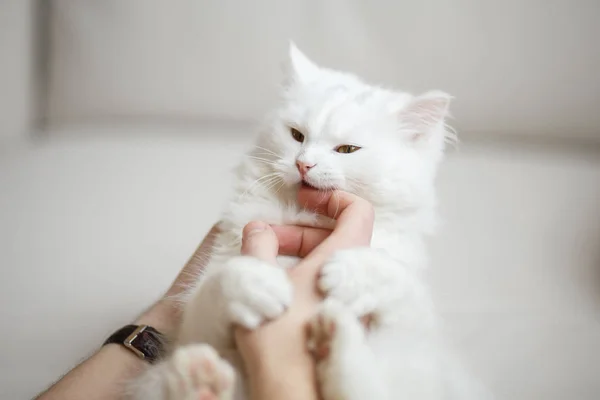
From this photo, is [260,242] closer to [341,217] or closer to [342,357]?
[341,217]

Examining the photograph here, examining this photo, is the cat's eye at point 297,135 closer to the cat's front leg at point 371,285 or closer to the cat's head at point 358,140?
the cat's head at point 358,140

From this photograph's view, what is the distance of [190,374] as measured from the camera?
2.55 ft

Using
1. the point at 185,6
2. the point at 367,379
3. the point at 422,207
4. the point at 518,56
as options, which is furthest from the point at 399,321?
the point at 185,6

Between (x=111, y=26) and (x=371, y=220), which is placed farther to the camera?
(x=111, y=26)

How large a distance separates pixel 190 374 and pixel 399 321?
443 millimetres

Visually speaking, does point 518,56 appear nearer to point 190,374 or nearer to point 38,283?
point 190,374

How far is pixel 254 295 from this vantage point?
821 millimetres

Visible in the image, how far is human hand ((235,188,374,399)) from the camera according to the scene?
84 centimetres

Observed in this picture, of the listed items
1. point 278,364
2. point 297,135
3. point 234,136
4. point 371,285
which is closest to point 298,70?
point 297,135

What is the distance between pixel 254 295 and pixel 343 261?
19 centimetres

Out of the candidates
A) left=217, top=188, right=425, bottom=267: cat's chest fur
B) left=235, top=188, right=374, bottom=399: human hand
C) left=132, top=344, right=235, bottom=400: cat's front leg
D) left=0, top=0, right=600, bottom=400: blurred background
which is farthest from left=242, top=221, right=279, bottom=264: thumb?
left=0, top=0, right=600, bottom=400: blurred background

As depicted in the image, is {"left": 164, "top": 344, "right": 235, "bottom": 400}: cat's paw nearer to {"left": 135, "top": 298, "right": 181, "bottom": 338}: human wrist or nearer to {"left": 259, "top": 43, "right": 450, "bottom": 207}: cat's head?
{"left": 259, "top": 43, "right": 450, "bottom": 207}: cat's head

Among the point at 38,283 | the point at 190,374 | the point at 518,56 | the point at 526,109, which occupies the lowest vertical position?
the point at 38,283

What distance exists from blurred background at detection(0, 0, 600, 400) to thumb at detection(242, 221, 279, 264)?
0.88 m
